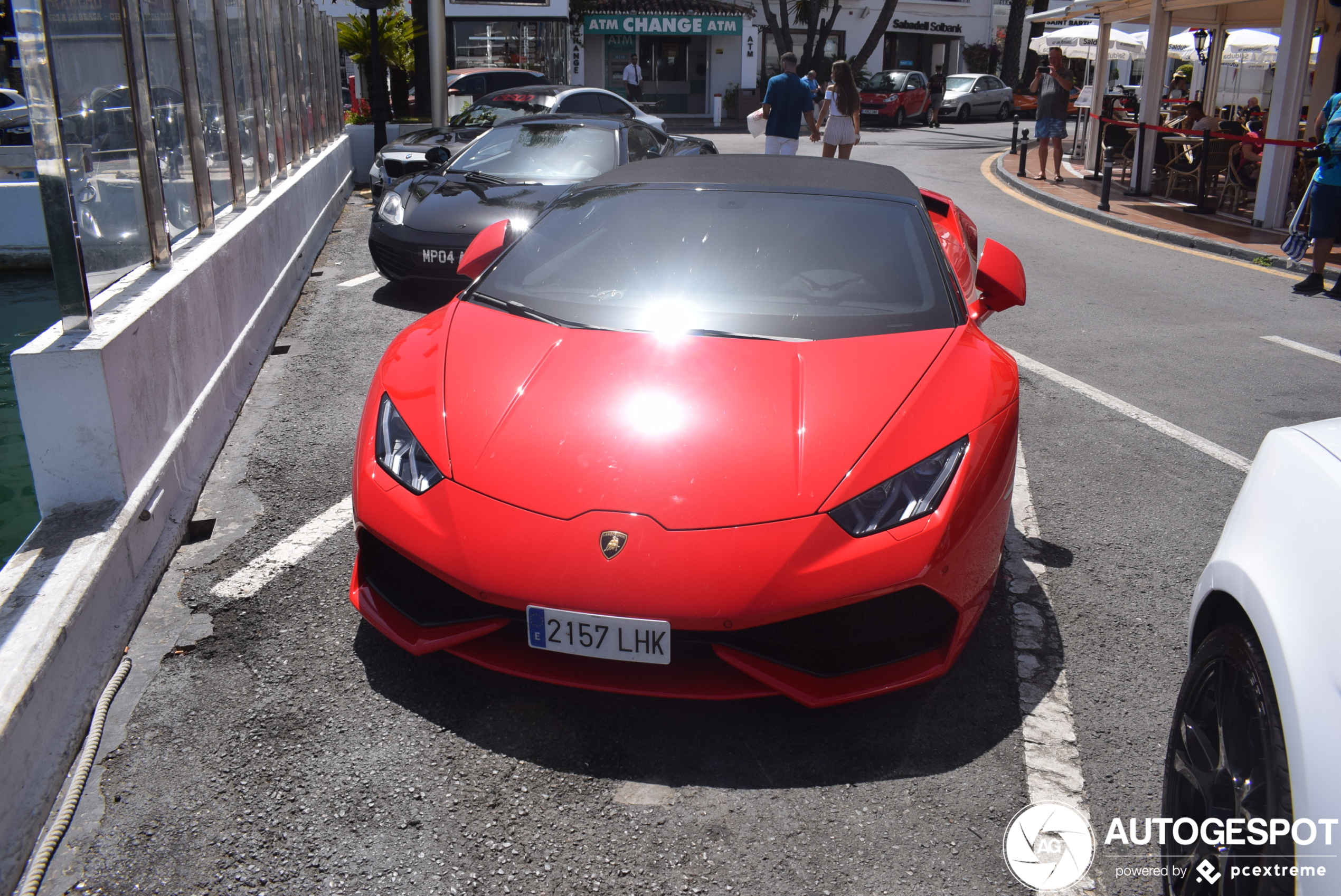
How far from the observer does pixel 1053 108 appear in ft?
53.2

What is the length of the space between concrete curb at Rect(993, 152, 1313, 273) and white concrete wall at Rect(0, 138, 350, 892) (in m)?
9.51

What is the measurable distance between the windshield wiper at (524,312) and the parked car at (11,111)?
16.2m

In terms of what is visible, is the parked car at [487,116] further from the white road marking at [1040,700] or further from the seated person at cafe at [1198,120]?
the white road marking at [1040,700]

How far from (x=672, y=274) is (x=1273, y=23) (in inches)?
775

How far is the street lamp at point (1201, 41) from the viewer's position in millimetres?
23594

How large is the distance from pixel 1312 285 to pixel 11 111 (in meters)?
18.7

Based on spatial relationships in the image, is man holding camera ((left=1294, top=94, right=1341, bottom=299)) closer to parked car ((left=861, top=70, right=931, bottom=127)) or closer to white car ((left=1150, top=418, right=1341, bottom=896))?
white car ((left=1150, top=418, right=1341, bottom=896))

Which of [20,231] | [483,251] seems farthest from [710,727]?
[20,231]

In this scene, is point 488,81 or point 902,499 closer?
point 902,499

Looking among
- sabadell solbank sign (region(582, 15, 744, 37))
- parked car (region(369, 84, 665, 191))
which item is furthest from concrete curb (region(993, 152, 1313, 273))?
sabadell solbank sign (region(582, 15, 744, 37))

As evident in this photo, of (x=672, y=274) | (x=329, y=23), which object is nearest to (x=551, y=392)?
(x=672, y=274)

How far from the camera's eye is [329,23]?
16.0 m

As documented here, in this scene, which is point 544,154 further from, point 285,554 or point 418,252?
point 285,554

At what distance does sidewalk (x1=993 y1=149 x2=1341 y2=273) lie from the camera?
11.3 metres
